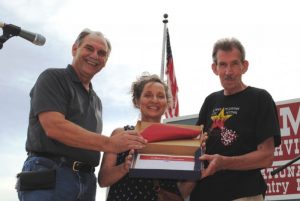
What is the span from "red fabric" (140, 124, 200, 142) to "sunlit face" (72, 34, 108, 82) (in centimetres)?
71

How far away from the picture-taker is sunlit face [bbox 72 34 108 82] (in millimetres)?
3398

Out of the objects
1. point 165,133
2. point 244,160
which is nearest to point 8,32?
point 165,133

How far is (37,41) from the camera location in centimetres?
370

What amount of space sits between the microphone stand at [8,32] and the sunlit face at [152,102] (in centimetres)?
118

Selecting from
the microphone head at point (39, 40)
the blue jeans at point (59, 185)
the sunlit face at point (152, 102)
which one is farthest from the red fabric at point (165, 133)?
the microphone head at point (39, 40)

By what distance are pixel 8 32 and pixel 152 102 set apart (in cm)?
135

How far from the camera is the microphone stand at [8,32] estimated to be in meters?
3.62

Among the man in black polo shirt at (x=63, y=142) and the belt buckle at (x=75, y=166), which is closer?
the man in black polo shirt at (x=63, y=142)

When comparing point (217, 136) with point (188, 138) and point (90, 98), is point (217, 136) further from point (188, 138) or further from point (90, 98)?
point (90, 98)

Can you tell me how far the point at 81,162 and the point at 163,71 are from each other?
9.63 metres

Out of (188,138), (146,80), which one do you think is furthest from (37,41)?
(188,138)

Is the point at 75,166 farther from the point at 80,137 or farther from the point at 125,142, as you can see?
the point at 125,142

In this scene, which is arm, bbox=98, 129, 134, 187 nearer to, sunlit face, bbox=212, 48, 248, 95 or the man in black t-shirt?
the man in black t-shirt

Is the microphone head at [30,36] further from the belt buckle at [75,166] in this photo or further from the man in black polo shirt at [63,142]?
the belt buckle at [75,166]
